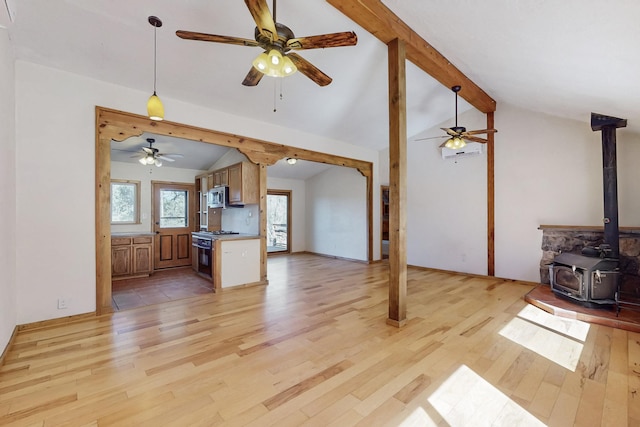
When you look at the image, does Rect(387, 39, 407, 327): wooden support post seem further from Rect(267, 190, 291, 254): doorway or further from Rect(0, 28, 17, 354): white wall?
Rect(267, 190, 291, 254): doorway

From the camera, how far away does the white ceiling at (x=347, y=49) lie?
2309mm

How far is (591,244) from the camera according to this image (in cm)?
437

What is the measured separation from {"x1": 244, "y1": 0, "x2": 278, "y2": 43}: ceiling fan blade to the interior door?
5.81 m

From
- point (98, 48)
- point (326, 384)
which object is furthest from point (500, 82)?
point (98, 48)

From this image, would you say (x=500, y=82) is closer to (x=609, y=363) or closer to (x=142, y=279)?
(x=609, y=363)

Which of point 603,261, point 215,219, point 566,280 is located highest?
point 215,219

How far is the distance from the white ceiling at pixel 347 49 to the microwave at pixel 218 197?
1745 mm

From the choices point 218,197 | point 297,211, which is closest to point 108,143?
point 218,197

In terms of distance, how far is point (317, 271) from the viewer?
6281 mm

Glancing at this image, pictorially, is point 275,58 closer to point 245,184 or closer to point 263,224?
point 245,184

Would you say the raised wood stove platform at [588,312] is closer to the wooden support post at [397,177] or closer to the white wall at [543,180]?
the white wall at [543,180]

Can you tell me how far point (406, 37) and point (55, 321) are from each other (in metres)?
5.23

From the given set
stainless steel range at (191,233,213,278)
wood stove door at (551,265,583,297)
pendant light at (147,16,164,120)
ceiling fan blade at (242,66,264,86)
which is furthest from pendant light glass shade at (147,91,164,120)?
wood stove door at (551,265,583,297)

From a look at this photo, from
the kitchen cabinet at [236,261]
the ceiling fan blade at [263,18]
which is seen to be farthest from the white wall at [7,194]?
the ceiling fan blade at [263,18]
